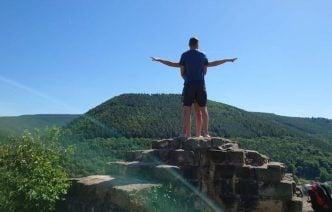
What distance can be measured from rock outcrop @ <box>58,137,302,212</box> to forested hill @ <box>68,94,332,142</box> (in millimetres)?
94481

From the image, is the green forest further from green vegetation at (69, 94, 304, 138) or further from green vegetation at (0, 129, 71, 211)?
green vegetation at (0, 129, 71, 211)

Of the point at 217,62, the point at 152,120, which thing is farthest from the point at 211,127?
the point at 217,62

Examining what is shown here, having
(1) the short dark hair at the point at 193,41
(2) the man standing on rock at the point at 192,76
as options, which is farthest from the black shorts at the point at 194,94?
(1) the short dark hair at the point at 193,41

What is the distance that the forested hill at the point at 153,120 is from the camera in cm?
11156

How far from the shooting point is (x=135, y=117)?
412 feet

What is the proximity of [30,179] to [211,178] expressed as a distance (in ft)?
11.4

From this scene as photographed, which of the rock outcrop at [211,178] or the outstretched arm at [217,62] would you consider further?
the outstretched arm at [217,62]

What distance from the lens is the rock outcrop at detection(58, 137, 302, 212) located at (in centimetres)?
870

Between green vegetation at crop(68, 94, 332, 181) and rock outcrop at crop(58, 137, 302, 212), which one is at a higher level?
green vegetation at crop(68, 94, 332, 181)

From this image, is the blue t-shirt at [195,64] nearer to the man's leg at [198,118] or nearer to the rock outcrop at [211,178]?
the man's leg at [198,118]

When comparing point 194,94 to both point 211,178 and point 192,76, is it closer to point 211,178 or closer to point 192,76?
point 192,76

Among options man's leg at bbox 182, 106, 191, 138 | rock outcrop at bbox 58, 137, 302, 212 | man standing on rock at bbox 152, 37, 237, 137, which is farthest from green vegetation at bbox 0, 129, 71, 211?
man standing on rock at bbox 152, 37, 237, 137

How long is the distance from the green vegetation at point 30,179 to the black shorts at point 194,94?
10.1ft

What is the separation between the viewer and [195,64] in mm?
10320
